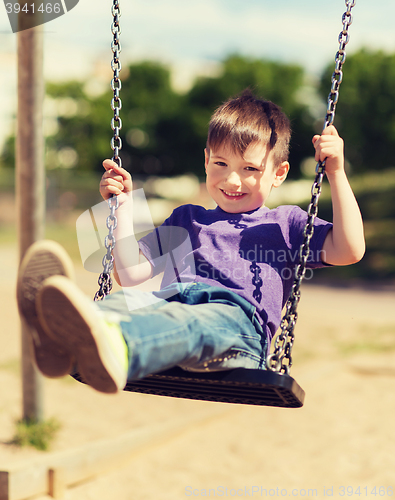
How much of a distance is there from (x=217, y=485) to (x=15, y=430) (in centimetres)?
159

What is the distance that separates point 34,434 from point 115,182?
104 inches

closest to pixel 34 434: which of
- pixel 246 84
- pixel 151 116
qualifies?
pixel 246 84

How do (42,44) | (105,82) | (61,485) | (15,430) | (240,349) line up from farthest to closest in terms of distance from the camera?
(105,82)
(15,430)
(42,44)
(61,485)
(240,349)

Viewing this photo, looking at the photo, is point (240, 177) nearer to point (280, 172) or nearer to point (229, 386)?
point (280, 172)

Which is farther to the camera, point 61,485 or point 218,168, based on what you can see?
point 61,485

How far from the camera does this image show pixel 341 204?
1990 millimetres

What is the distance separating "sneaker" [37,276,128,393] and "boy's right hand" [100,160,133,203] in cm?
77

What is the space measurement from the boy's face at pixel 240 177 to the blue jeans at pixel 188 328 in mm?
403

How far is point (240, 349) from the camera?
182 cm

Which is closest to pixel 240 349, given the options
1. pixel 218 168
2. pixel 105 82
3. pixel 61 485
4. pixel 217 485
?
pixel 218 168

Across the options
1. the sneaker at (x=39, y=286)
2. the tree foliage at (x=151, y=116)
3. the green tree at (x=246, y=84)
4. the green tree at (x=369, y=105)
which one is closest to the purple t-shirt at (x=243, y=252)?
the sneaker at (x=39, y=286)

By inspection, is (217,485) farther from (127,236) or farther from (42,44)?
(42,44)

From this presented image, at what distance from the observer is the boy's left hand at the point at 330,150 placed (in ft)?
6.45

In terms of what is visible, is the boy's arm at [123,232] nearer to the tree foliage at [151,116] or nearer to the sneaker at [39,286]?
the sneaker at [39,286]
